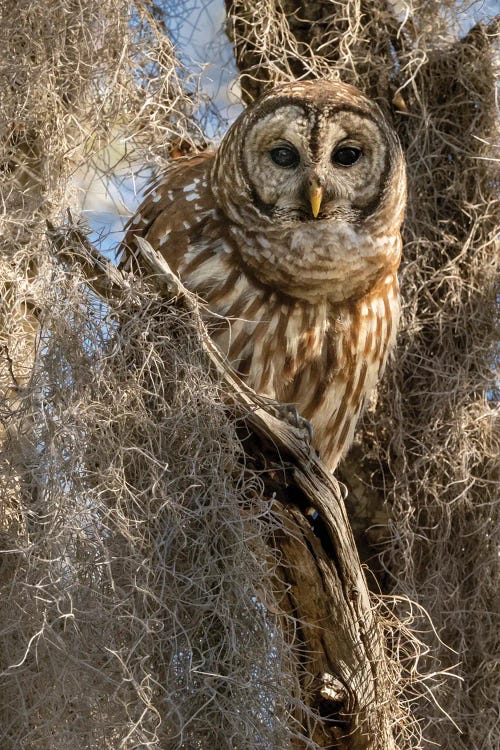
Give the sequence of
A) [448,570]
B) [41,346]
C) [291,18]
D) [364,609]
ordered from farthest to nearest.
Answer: [291,18]
[448,570]
[364,609]
[41,346]

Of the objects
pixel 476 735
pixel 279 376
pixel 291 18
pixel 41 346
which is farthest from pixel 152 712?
pixel 291 18

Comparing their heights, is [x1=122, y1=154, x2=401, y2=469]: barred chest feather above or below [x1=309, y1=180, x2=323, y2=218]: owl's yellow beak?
below

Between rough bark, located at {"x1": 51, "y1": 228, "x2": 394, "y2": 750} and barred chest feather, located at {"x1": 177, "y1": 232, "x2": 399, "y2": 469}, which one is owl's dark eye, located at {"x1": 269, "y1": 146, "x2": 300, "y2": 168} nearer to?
barred chest feather, located at {"x1": 177, "y1": 232, "x2": 399, "y2": 469}

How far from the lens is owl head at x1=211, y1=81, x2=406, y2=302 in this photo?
373cm

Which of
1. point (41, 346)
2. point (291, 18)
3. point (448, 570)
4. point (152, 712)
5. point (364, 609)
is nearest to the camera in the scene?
point (152, 712)

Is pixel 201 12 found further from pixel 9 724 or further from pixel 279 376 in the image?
pixel 9 724

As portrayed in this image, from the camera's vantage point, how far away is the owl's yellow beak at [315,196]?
365cm

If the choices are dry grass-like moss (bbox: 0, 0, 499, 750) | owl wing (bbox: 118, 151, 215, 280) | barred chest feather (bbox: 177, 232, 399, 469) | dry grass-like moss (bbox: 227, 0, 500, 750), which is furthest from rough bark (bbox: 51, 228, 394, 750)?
dry grass-like moss (bbox: 227, 0, 500, 750)

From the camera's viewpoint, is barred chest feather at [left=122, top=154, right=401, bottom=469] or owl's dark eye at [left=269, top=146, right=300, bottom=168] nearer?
barred chest feather at [left=122, top=154, right=401, bottom=469]

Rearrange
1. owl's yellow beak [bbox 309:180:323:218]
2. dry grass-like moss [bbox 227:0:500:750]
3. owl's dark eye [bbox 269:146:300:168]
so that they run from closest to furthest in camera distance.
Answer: owl's yellow beak [bbox 309:180:323:218] < owl's dark eye [bbox 269:146:300:168] < dry grass-like moss [bbox 227:0:500:750]

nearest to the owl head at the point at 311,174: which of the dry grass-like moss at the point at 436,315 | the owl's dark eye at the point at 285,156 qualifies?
the owl's dark eye at the point at 285,156

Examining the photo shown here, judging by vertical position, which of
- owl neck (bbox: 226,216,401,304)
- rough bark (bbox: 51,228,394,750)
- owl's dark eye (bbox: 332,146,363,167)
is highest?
owl's dark eye (bbox: 332,146,363,167)

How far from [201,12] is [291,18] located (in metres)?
0.37

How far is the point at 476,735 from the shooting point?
389cm
